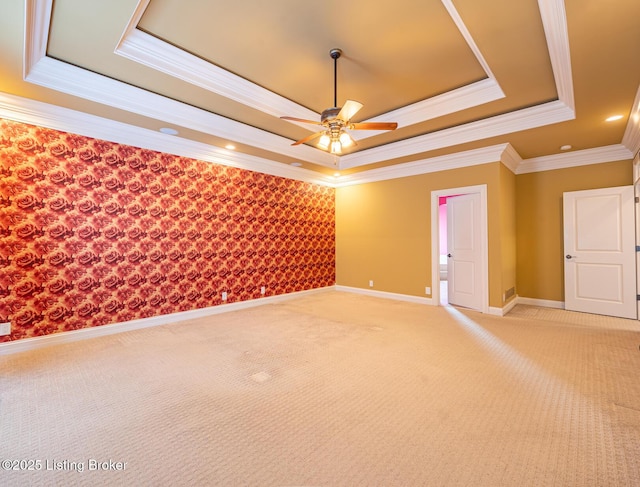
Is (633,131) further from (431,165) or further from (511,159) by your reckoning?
(431,165)

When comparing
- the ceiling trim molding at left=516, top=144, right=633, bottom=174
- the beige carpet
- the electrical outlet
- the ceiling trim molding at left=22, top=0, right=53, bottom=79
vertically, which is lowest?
the beige carpet

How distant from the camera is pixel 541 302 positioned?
5434 millimetres

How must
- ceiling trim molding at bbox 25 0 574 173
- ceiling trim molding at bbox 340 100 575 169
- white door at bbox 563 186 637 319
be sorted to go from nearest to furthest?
ceiling trim molding at bbox 25 0 574 173 < ceiling trim molding at bbox 340 100 575 169 < white door at bbox 563 186 637 319

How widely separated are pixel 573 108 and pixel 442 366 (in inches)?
133

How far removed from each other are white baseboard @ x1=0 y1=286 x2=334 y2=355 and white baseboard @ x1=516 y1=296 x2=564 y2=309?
15.8 ft

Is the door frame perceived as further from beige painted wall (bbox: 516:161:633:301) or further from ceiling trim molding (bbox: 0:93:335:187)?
ceiling trim molding (bbox: 0:93:335:187)

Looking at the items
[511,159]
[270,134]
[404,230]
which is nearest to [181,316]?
[270,134]

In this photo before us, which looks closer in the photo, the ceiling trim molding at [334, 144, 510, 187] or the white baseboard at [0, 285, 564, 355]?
the white baseboard at [0, 285, 564, 355]

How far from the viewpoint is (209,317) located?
4625 millimetres

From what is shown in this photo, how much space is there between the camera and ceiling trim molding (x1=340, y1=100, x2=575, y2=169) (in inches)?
145

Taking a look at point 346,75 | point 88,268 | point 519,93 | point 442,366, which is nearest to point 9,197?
point 88,268

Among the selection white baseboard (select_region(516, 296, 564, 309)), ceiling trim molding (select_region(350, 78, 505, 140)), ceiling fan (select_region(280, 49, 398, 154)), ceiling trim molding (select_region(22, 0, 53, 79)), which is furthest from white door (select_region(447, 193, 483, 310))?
ceiling trim molding (select_region(22, 0, 53, 79))

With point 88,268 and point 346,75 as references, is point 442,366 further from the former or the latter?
point 88,268

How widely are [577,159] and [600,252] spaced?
1.59 meters
